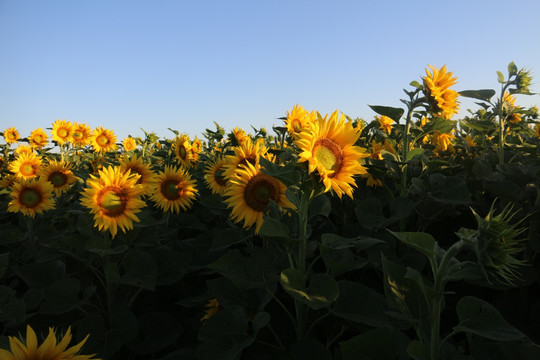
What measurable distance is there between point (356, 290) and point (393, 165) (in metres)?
1.02

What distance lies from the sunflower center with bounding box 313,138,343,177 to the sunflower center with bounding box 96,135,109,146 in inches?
221

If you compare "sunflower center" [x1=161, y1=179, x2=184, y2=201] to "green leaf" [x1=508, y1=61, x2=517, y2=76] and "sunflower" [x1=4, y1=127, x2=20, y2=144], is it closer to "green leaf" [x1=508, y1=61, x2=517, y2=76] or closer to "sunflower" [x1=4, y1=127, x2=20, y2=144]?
"green leaf" [x1=508, y1=61, x2=517, y2=76]

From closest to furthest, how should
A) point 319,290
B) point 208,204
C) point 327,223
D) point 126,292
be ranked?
point 319,290 < point 126,292 < point 208,204 < point 327,223

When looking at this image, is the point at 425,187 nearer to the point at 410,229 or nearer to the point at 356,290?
the point at 410,229

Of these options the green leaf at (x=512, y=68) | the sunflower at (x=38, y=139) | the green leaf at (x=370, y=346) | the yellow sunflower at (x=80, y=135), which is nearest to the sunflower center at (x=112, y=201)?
the green leaf at (x=370, y=346)

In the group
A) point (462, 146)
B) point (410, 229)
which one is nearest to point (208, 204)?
point (410, 229)

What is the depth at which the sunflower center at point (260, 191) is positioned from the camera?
2.12m

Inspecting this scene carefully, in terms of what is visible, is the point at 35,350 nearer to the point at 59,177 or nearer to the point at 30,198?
the point at 30,198

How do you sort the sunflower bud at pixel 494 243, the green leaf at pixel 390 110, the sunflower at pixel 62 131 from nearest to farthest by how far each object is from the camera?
the sunflower bud at pixel 494 243 → the green leaf at pixel 390 110 → the sunflower at pixel 62 131

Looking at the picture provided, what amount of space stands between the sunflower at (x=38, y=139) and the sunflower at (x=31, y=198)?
4797 millimetres

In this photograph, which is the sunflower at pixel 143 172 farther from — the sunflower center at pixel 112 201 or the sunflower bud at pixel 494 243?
the sunflower bud at pixel 494 243

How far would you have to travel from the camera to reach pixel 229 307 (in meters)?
1.71

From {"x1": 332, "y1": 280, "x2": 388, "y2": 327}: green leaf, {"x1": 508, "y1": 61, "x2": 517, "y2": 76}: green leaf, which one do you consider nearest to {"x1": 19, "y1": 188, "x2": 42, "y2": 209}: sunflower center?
{"x1": 332, "y1": 280, "x2": 388, "y2": 327}: green leaf

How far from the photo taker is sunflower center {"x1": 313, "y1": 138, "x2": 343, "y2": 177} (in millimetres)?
1705
